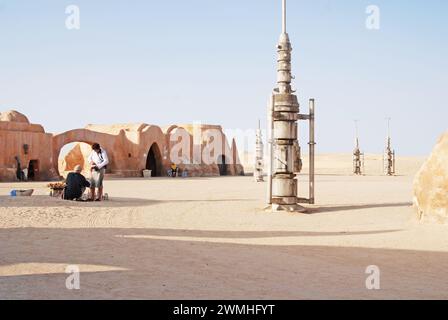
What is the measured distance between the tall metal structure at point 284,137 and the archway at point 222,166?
119ft

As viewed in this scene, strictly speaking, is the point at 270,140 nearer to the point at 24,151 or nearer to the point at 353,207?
the point at 353,207

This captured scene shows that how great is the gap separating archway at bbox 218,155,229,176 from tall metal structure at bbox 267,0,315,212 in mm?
36361

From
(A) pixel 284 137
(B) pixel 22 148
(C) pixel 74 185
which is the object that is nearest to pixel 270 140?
(A) pixel 284 137

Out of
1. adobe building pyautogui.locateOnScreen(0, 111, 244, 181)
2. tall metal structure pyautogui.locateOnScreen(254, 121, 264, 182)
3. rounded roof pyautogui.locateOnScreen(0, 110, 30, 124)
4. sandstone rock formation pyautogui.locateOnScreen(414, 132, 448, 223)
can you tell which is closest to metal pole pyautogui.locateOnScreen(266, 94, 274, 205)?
sandstone rock formation pyautogui.locateOnScreen(414, 132, 448, 223)

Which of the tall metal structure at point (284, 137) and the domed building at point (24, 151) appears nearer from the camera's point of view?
the tall metal structure at point (284, 137)

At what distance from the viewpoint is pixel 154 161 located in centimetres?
4550

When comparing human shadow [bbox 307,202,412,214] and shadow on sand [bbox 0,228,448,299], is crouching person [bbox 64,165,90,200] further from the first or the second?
human shadow [bbox 307,202,412,214]

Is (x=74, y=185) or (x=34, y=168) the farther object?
(x=34, y=168)

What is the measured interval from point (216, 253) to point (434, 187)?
5433mm

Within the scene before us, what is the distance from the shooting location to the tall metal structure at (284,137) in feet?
47.3

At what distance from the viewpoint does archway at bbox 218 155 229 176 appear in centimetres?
5106

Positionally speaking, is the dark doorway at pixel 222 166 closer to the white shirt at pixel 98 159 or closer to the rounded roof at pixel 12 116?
the rounded roof at pixel 12 116

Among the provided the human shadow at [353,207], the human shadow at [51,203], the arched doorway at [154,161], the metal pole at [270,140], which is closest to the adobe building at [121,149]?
the arched doorway at [154,161]
